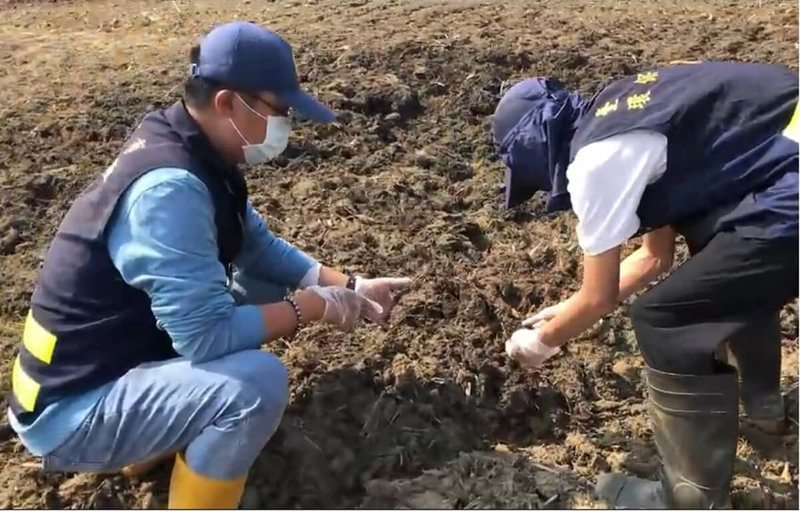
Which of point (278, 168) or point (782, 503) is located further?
point (278, 168)

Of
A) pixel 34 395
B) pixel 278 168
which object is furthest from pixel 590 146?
pixel 278 168

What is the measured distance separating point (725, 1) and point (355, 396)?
5218 mm

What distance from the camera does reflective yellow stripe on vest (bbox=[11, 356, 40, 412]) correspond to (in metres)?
2.48

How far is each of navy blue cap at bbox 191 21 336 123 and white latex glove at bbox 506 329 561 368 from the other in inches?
37.4

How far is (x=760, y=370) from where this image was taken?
9.82ft

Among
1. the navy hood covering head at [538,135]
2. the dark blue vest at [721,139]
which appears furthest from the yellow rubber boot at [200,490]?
the dark blue vest at [721,139]

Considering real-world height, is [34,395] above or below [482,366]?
above

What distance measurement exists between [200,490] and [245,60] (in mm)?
1055

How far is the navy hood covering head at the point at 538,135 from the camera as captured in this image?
2.47 m

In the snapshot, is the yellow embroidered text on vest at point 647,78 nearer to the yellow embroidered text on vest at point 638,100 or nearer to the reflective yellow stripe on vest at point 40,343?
the yellow embroidered text on vest at point 638,100

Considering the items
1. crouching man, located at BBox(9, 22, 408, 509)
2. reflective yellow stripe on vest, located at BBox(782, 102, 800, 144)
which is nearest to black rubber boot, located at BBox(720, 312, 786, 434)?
reflective yellow stripe on vest, located at BBox(782, 102, 800, 144)

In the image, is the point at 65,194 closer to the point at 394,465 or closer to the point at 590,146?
the point at 394,465

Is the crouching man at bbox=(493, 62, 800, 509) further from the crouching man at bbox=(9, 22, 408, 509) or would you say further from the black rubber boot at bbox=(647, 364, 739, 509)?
the crouching man at bbox=(9, 22, 408, 509)

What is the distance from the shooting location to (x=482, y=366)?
129 inches
